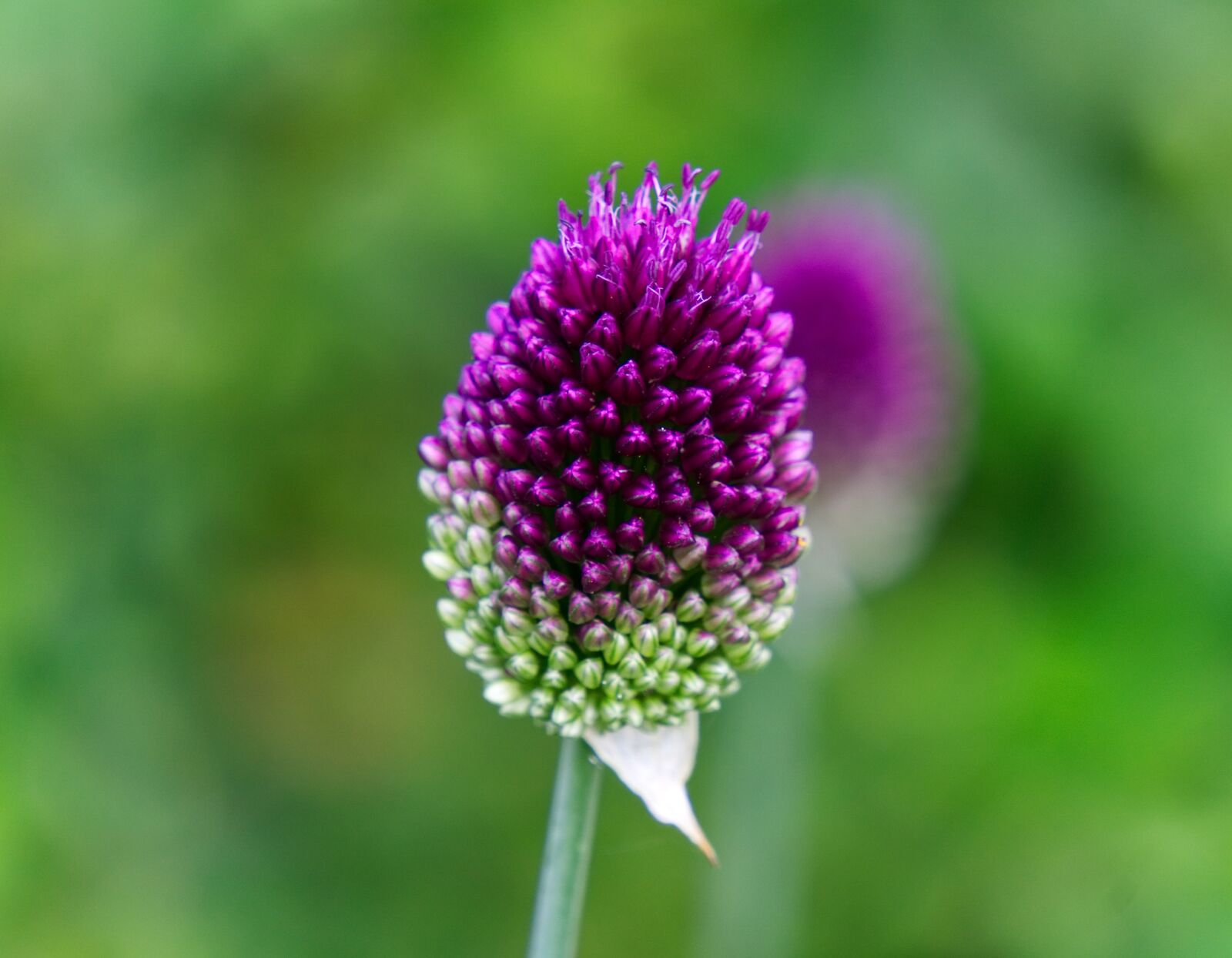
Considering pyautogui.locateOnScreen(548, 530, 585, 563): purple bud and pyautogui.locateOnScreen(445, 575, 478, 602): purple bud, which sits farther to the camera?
pyautogui.locateOnScreen(445, 575, 478, 602): purple bud

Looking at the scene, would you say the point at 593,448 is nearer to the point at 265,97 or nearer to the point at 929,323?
the point at 929,323

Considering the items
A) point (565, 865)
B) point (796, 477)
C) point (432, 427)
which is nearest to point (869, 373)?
point (432, 427)

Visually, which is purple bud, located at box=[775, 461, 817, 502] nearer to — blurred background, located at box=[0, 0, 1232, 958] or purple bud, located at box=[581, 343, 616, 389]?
purple bud, located at box=[581, 343, 616, 389]

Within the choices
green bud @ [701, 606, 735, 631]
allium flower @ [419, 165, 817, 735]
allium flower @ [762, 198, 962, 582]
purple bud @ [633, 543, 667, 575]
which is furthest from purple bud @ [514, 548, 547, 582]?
allium flower @ [762, 198, 962, 582]

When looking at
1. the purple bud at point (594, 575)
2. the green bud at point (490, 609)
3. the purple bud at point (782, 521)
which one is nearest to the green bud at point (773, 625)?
the purple bud at point (782, 521)

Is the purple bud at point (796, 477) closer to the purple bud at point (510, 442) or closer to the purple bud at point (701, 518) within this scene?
the purple bud at point (701, 518)

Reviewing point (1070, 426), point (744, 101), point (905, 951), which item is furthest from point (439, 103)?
A: point (905, 951)

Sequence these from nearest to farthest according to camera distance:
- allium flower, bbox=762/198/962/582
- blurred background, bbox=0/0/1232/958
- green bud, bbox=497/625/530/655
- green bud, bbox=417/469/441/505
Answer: green bud, bbox=497/625/530/655, green bud, bbox=417/469/441/505, allium flower, bbox=762/198/962/582, blurred background, bbox=0/0/1232/958
